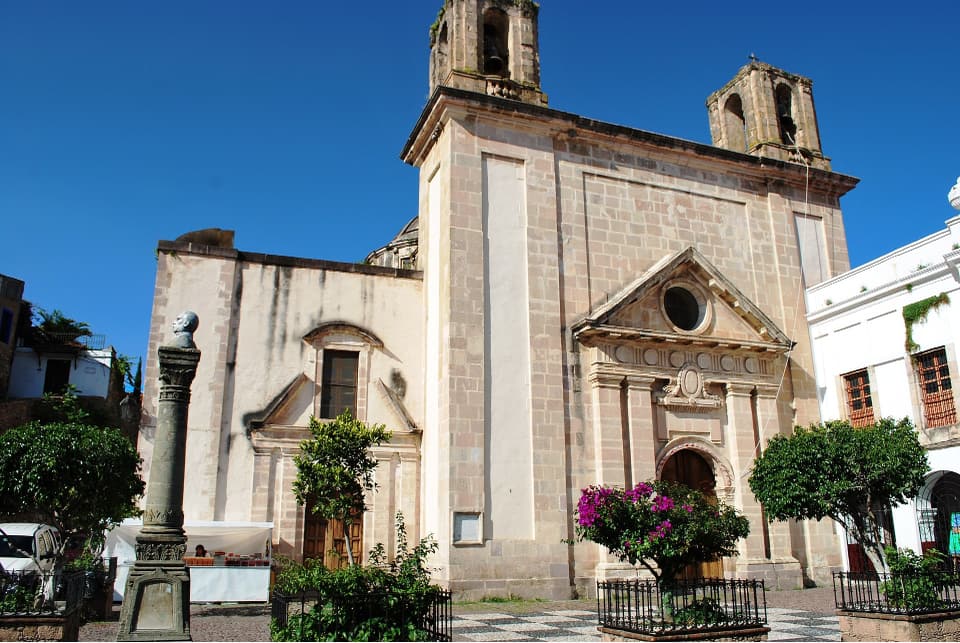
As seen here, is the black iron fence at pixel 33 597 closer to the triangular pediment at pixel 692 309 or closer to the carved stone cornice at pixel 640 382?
the carved stone cornice at pixel 640 382

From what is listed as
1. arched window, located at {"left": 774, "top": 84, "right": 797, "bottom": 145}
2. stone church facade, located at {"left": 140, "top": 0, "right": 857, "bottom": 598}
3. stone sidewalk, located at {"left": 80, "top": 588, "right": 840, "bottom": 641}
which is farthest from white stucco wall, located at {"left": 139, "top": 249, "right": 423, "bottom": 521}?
arched window, located at {"left": 774, "top": 84, "right": 797, "bottom": 145}

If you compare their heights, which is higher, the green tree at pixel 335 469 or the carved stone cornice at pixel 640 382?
the carved stone cornice at pixel 640 382

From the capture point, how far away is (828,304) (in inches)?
758

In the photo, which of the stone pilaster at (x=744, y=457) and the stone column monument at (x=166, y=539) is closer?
the stone column monument at (x=166, y=539)

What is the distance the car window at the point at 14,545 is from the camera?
14.0m

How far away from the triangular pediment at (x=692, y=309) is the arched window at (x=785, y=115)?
580 cm

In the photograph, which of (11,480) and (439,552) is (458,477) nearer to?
(439,552)

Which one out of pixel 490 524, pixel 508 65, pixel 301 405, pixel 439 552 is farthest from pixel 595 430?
pixel 508 65

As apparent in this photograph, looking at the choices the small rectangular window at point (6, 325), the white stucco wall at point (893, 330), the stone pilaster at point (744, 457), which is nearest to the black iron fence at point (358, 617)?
the stone pilaster at point (744, 457)

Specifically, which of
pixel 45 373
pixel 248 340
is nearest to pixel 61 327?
pixel 45 373

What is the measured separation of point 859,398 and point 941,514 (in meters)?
3.05

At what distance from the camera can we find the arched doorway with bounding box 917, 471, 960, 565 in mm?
15748

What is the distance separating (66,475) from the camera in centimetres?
1204

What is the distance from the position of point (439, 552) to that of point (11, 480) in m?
7.28
